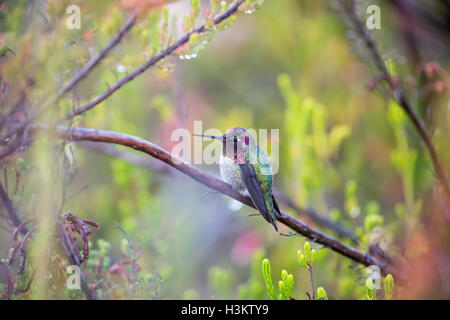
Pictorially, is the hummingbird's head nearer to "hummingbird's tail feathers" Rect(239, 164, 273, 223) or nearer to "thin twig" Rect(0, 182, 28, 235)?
"hummingbird's tail feathers" Rect(239, 164, 273, 223)

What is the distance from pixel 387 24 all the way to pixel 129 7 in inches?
142

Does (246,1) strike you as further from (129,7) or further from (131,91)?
(131,91)

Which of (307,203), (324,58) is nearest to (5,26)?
(307,203)

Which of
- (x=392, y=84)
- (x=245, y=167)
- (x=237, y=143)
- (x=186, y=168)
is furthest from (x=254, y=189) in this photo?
(x=392, y=84)

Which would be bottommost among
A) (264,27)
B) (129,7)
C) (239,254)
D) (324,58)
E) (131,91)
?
(239,254)

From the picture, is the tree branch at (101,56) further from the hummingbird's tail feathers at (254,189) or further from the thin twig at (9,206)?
the hummingbird's tail feathers at (254,189)

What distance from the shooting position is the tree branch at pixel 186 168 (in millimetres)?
1540

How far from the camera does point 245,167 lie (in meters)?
2.34

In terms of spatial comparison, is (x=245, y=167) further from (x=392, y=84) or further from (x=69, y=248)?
(x=69, y=248)

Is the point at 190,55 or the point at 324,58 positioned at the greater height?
the point at 324,58

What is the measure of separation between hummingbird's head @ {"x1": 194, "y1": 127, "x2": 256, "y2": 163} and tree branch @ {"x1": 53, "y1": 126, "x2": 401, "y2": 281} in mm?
285

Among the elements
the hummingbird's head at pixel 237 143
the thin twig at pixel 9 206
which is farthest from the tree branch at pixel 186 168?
the thin twig at pixel 9 206

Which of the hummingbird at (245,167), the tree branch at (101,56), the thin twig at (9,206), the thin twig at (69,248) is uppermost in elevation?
the tree branch at (101,56)

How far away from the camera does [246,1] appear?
5.50 feet
